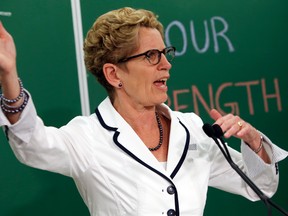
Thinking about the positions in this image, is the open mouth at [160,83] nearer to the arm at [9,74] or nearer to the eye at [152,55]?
the eye at [152,55]

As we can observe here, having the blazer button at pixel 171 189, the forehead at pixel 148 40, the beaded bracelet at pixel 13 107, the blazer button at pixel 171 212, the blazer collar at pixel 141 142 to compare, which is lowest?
the blazer button at pixel 171 212

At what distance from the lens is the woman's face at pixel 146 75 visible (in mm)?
1457

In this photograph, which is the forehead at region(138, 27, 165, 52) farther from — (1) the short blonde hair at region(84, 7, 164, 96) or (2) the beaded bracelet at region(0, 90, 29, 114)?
(2) the beaded bracelet at region(0, 90, 29, 114)

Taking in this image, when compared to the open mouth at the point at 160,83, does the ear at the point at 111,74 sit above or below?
above

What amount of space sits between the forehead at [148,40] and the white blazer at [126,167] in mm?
190

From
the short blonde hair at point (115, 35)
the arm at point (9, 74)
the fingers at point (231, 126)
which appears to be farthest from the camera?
the short blonde hair at point (115, 35)

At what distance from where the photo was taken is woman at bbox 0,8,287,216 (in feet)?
4.49

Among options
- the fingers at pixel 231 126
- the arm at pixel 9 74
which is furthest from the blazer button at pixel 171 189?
the arm at pixel 9 74

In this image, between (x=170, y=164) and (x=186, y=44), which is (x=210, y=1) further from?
(x=170, y=164)

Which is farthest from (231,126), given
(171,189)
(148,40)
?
(148,40)

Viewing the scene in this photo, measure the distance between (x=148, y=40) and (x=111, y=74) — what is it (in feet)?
0.46

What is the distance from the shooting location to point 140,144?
4.64ft

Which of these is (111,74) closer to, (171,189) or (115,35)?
(115,35)

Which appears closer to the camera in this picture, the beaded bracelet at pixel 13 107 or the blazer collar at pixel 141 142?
the beaded bracelet at pixel 13 107
